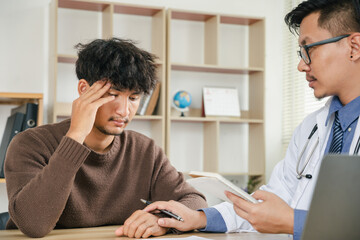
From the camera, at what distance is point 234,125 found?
4125 mm

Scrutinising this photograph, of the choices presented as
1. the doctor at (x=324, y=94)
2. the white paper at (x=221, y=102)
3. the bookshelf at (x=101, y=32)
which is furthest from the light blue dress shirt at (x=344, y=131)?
the white paper at (x=221, y=102)

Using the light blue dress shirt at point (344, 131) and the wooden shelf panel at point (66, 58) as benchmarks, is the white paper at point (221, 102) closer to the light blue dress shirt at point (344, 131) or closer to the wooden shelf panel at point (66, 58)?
the wooden shelf panel at point (66, 58)

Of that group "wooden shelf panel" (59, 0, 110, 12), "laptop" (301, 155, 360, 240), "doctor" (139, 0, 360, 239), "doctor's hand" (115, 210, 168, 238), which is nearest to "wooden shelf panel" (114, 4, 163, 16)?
"wooden shelf panel" (59, 0, 110, 12)

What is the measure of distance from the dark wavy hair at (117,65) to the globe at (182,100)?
1790 mm

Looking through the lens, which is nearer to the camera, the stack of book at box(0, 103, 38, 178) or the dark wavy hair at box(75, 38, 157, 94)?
the dark wavy hair at box(75, 38, 157, 94)

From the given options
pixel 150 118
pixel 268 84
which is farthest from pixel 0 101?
pixel 268 84

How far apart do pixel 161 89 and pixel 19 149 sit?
207cm

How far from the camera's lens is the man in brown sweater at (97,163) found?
58.6 inches

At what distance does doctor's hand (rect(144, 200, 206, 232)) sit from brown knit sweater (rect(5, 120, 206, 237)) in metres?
0.20

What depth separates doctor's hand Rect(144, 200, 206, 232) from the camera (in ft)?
4.90

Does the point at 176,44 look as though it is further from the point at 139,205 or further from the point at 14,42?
the point at 139,205

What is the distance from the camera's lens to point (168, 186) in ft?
6.34

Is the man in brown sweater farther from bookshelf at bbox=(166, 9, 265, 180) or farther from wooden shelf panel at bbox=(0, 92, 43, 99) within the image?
bookshelf at bbox=(166, 9, 265, 180)

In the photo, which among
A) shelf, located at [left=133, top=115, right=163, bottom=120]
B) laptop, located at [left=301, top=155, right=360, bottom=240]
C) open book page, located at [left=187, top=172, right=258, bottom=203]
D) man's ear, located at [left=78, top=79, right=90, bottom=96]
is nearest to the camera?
laptop, located at [left=301, top=155, right=360, bottom=240]
